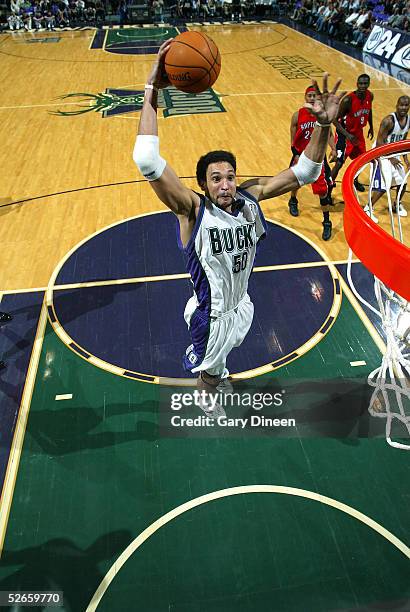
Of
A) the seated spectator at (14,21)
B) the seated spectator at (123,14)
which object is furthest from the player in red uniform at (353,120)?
the seated spectator at (14,21)

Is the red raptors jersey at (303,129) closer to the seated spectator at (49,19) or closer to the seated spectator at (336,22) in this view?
the seated spectator at (336,22)

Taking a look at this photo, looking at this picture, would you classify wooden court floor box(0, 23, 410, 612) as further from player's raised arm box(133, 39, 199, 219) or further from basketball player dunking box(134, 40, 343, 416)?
player's raised arm box(133, 39, 199, 219)

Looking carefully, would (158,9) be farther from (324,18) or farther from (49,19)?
(324,18)

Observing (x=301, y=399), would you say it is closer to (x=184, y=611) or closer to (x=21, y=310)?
(x=184, y=611)

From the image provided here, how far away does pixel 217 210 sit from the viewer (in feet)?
9.64

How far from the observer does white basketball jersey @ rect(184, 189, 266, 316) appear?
9.66 feet

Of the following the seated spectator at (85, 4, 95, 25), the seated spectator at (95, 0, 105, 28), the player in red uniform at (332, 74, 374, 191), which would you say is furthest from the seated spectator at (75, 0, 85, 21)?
the player in red uniform at (332, 74, 374, 191)

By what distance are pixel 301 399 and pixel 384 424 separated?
74cm

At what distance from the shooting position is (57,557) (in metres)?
3.18

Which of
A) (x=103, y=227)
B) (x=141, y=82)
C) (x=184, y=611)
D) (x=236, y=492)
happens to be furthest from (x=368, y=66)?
(x=184, y=611)

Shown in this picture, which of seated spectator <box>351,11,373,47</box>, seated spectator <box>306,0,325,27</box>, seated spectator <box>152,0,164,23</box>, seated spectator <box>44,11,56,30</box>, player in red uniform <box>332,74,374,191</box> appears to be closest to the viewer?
player in red uniform <box>332,74,374,191</box>

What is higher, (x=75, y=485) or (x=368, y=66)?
(x=368, y=66)

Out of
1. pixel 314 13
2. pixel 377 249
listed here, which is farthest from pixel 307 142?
pixel 314 13

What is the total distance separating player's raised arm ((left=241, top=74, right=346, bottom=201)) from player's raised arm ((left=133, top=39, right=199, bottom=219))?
0.55 metres
